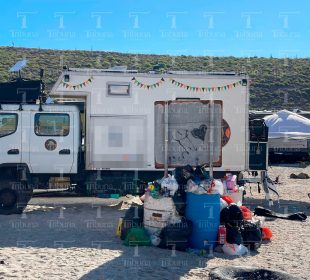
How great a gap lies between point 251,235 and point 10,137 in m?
5.67

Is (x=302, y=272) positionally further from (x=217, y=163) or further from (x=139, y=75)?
(x=139, y=75)

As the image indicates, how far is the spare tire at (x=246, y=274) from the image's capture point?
6.97 metres

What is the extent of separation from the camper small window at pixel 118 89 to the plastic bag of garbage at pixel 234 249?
16.2ft

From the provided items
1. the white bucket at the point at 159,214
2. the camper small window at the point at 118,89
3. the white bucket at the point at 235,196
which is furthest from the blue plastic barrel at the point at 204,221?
the camper small window at the point at 118,89

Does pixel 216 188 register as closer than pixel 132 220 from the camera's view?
Yes

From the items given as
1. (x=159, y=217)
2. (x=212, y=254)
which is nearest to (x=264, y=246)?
(x=212, y=254)

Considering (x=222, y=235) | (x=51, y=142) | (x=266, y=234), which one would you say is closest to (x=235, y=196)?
(x=266, y=234)

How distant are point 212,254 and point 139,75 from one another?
522 centimetres

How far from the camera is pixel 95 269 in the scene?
24.0 ft

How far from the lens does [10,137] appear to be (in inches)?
466

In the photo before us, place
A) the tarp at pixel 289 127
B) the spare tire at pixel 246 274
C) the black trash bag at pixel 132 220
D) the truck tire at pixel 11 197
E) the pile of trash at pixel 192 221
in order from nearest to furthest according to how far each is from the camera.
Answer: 1. the spare tire at pixel 246 274
2. the pile of trash at pixel 192 221
3. the black trash bag at pixel 132 220
4. the truck tire at pixel 11 197
5. the tarp at pixel 289 127

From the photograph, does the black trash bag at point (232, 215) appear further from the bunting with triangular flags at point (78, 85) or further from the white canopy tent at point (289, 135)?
the white canopy tent at point (289, 135)

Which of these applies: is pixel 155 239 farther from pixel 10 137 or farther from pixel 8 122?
pixel 8 122

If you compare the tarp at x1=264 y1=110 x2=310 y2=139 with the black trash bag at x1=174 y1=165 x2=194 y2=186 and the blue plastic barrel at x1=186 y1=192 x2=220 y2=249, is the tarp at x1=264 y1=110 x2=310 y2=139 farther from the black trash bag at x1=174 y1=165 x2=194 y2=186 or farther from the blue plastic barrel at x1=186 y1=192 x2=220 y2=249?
the blue plastic barrel at x1=186 y1=192 x2=220 y2=249
